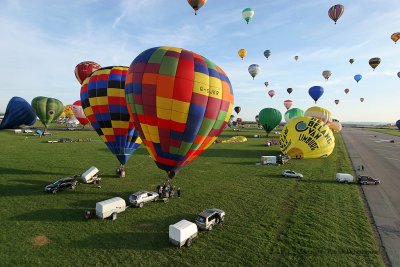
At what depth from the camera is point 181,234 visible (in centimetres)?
1330

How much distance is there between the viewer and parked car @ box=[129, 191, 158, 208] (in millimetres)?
18453

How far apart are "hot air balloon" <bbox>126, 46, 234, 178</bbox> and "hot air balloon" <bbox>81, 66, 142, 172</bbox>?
5.76m

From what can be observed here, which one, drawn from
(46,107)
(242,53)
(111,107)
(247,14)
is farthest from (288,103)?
(111,107)

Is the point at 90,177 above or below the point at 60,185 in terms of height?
above

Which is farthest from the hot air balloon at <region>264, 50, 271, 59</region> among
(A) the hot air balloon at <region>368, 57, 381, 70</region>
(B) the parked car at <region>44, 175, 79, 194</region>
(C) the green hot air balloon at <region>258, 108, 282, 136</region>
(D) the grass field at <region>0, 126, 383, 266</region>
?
(B) the parked car at <region>44, 175, 79, 194</region>

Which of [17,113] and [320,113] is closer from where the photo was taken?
[17,113]

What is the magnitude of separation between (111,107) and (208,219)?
1373cm

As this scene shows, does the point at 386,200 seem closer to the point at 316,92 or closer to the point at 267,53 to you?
the point at 267,53

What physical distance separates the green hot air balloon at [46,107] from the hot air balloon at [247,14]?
51.8 metres

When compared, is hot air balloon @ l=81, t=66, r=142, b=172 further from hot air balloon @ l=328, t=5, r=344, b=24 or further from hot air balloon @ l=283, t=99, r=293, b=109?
hot air balloon @ l=283, t=99, r=293, b=109

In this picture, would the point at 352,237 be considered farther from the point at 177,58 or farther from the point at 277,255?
the point at 177,58

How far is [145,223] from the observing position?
16.2 metres

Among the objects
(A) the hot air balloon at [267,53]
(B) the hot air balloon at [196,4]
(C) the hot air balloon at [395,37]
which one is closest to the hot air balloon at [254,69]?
(A) the hot air balloon at [267,53]

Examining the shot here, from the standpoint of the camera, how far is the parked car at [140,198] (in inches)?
727
